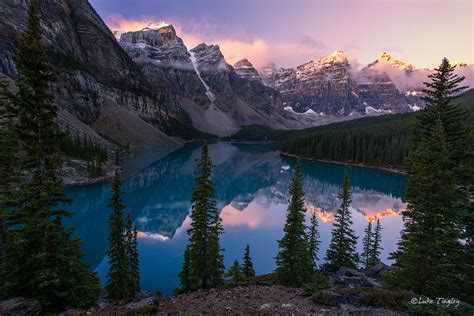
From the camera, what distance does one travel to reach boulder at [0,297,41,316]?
443 inches

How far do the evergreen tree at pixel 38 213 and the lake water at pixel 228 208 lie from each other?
635 inches

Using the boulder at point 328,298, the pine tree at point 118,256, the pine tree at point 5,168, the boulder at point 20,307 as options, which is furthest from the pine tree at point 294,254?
the pine tree at point 5,168

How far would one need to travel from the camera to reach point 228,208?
6206cm

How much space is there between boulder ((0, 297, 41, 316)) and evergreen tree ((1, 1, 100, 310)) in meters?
0.64

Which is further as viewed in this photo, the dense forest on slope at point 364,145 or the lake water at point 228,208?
the dense forest on slope at point 364,145

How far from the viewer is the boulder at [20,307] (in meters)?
11.2

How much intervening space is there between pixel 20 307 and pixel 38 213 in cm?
377

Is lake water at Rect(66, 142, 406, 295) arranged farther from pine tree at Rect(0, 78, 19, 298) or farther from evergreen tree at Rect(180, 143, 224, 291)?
pine tree at Rect(0, 78, 19, 298)

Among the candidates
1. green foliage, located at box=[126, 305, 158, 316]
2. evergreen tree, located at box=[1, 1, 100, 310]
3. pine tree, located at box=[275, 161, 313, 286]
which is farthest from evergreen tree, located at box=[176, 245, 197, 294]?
green foliage, located at box=[126, 305, 158, 316]

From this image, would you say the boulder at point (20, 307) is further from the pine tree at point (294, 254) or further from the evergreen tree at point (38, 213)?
the pine tree at point (294, 254)

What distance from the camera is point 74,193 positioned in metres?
66.2

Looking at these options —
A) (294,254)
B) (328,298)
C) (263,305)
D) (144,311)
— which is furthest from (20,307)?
(294,254)

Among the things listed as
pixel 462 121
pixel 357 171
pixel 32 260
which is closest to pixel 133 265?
pixel 32 260

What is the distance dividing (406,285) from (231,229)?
34.4 m
